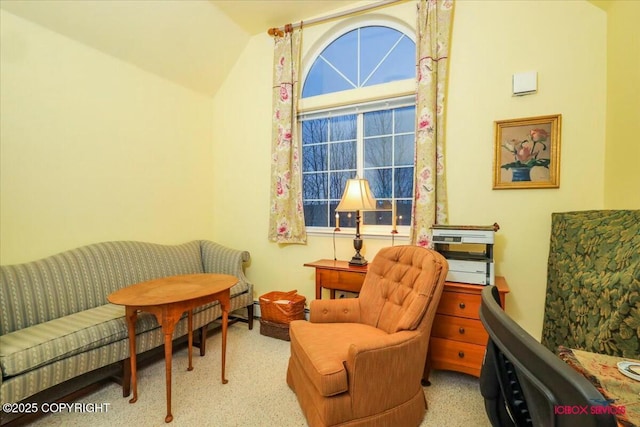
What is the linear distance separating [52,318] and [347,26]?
353 centimetres

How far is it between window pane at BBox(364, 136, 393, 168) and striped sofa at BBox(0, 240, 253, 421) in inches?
70.6

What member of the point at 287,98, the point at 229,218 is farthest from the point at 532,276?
the point at 229,218

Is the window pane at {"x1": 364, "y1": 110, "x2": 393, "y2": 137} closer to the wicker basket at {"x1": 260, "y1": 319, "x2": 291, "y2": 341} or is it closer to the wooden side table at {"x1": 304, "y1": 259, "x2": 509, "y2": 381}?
the wooden side table at {"x1": 304, "y1": 259, "x2": 509, "y2": 381}

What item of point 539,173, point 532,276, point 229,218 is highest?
point 539,173

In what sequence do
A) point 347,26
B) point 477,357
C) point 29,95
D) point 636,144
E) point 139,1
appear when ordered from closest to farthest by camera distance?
point 636,144
point 477,357
point 29,95
point 139,1
point 347,26

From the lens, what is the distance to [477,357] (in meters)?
2.03

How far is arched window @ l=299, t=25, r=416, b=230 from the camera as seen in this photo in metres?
2.88

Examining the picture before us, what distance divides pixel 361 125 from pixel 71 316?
2839mm

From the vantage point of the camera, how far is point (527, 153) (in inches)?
91.8

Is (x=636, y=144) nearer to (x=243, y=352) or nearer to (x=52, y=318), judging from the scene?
(x=243, y=352)

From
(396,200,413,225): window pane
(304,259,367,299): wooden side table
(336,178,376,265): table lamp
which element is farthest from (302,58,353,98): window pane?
(304,259,367,299): wooden side table

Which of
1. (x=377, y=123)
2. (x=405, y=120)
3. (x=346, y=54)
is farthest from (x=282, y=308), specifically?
(x=346, y=54)

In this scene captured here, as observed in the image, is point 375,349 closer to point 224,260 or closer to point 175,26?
point 224,260

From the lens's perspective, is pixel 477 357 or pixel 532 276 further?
pixel 532 276
